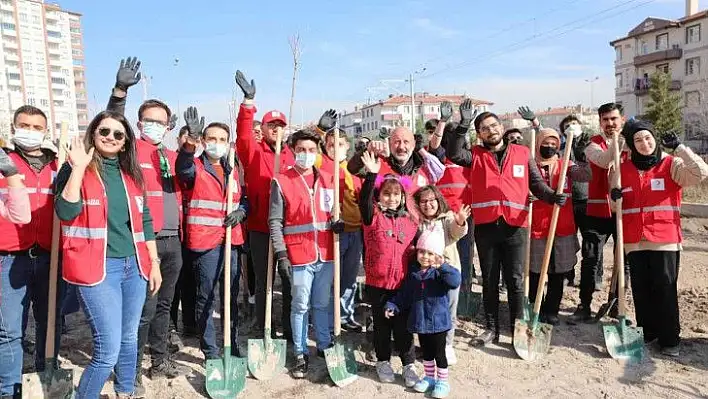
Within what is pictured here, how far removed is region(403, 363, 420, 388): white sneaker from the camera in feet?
13.0

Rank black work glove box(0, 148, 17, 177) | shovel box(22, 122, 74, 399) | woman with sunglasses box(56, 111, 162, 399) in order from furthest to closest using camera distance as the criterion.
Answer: shovel box(22, 122, 74, 399) < woman with sunglasses box(56, 111, 162, 399) < black work glove box(0, 148, 17, 177)

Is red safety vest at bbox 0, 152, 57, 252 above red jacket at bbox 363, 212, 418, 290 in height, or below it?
above

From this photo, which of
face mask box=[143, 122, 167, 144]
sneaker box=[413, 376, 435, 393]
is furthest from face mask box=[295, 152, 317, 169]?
sneaker box=[413, 376, 435, 393]

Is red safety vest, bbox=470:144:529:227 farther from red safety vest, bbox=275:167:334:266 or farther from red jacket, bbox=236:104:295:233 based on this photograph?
red jacket, bbox=236:104:295:233

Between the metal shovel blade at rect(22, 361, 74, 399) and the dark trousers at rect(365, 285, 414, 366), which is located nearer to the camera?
the metal shovel blade at rect(22, 361, 74, 399)

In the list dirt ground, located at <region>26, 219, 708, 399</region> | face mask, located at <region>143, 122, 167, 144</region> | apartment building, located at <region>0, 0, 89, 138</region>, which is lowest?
dirt ground, located at <region>26, 219, 708, 399</region>

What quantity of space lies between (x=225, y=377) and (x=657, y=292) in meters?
3.69

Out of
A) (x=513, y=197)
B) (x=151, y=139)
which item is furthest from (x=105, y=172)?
(x=513, y=197)

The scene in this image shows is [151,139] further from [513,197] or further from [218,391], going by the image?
[513,197]

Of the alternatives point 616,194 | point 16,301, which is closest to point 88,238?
point 16,301

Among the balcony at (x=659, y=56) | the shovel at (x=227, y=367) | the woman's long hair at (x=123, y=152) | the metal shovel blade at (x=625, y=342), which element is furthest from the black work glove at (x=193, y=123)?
the balcony at (x=659, y=56)

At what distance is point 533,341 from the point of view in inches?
178

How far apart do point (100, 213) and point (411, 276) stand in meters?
2.15

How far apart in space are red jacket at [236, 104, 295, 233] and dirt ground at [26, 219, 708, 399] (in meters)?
1.34
